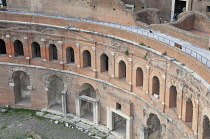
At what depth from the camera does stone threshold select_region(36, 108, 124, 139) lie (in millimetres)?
22984

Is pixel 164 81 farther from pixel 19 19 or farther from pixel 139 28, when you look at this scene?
pixel 19 19

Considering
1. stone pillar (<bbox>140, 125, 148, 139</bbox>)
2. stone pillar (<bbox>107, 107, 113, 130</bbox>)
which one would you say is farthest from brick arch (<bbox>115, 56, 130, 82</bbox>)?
stone pillar (<bbox>140, 125, 148, 139</bbox>)

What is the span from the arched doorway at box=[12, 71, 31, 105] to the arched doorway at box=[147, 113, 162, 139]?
11.1 meters

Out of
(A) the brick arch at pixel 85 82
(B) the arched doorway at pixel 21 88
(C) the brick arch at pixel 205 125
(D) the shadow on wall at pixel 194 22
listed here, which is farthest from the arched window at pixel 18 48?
(C) the brick arch at pixel 205 125

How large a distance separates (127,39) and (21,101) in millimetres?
11709

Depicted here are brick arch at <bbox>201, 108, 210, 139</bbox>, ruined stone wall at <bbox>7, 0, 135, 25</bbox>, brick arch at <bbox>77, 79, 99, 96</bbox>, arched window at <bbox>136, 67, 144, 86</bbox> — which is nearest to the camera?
brick arch at <bbox>201, 108, 210, 139</bbox>

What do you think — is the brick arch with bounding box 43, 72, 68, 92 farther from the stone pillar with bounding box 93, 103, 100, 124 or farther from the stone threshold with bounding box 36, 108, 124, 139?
the stone pillar with bounding box 93, 103, 100, 124

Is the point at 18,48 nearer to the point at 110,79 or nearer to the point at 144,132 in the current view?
the point at 110,79

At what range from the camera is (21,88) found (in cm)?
2786

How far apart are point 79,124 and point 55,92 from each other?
13.2 ft

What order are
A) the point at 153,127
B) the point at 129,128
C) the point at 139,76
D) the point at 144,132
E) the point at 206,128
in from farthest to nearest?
the point at 129,128
the point at 139,76
the point at 153,127
the point at 144,132
the point at 206,128

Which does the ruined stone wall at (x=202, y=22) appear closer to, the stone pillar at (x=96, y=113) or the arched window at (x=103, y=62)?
the arched window at (x=103, y=62)

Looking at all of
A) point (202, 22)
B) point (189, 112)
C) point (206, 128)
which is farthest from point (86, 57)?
point (206, 128)

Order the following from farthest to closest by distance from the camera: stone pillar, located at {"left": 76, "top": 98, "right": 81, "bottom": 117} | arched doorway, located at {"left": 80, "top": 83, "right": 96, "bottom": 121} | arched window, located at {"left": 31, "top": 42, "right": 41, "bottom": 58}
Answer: arched window, located at {"left": 31, "top": 42, "right": 41, "bottom": 58} < arched doorway, located at {"left": 80, "top": 83, "right": 96, "bottom": 121} < stone pillar, located at {"left": 76, "top": 98, "right": 81, "bottom": 117}
